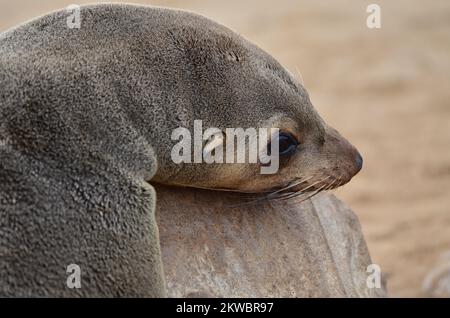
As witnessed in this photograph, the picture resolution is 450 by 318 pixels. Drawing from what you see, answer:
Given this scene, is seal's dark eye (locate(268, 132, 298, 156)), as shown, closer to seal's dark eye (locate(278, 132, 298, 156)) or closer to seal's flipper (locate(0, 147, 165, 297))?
seal's dark eye (locate(278, 132, 298, 156))

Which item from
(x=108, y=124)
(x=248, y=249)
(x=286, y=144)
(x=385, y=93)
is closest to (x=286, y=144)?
(x=286, y=144)

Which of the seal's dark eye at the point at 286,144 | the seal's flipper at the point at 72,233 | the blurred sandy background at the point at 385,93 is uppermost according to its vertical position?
the blurred sandy background at the point at 385,93

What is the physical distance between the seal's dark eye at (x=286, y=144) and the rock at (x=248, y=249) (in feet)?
1.21

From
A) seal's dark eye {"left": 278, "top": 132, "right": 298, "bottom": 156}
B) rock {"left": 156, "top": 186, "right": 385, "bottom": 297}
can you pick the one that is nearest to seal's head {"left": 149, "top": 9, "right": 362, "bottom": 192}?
seal's dark eye {"left": 278, "top": 132, "right": 298, "bottom": 156}

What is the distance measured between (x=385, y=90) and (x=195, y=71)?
28.6ft

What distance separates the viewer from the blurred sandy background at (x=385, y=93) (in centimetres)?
814

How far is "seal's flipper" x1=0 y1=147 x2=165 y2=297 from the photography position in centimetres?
343

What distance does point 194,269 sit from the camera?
13.1 feet

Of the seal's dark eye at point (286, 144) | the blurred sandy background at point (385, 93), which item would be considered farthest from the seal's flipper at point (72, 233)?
the blurred sandy background at point (385, 93)

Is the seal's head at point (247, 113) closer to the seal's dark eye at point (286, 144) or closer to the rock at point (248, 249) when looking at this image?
the seal's dark eye at point (286, 144)

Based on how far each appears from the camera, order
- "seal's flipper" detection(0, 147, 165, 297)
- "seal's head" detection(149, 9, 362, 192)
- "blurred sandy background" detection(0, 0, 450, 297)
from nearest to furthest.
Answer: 1. "seal's flipper" detection(0, 147, 165, 297)
2. "seal's head" detection(149, 9, 362, 192)
3. "blurred sandy background" detection(0, 0, 450, 297)

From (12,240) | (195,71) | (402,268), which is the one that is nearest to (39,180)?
(12,240)

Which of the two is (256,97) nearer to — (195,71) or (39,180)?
(195,71)
